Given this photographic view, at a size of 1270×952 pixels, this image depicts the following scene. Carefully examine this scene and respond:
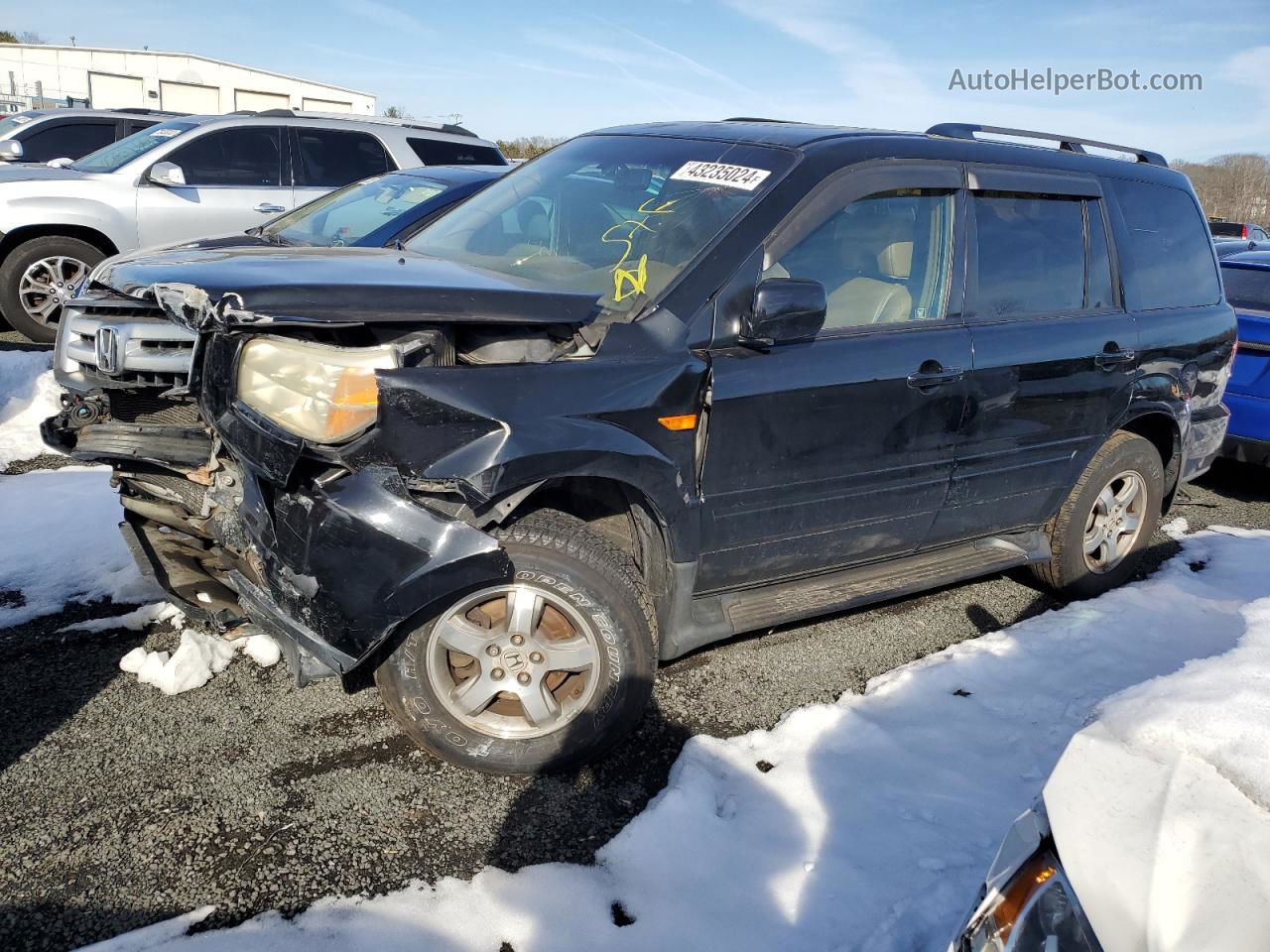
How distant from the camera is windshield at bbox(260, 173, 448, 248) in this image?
5.66m

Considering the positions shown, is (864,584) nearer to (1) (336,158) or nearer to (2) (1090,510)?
(2) (1090,510)

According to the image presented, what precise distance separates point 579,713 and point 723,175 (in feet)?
6.08

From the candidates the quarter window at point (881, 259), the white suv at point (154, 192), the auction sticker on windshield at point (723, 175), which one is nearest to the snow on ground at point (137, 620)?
the auction sticker on windshield at point (723, 175)

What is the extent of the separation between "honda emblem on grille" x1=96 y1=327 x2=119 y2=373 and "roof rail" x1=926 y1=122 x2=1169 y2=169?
10.2 feet

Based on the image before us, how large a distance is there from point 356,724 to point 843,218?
235cm

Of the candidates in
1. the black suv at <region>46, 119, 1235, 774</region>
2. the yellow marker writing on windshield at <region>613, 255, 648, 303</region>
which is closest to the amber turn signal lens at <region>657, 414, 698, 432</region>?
the black suv at <region>46, 119, 1235, 774</region>

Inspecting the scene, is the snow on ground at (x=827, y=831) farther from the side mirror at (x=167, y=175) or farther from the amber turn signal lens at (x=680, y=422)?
the side mirror at (x=167, y=175)

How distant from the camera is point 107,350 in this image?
298 cm

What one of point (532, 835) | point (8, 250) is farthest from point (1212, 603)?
point (8, 250)

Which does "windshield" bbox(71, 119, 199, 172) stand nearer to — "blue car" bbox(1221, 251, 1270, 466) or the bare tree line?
"blue car" bbox(1221, 251, 1270, 466)

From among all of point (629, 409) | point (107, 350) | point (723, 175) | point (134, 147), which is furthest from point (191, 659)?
point (134, 147)

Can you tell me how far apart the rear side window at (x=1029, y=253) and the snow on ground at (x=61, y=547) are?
135 inches

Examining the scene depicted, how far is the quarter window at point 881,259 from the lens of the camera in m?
3.20

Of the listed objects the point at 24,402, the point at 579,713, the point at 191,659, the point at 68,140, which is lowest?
the point at 24,402
